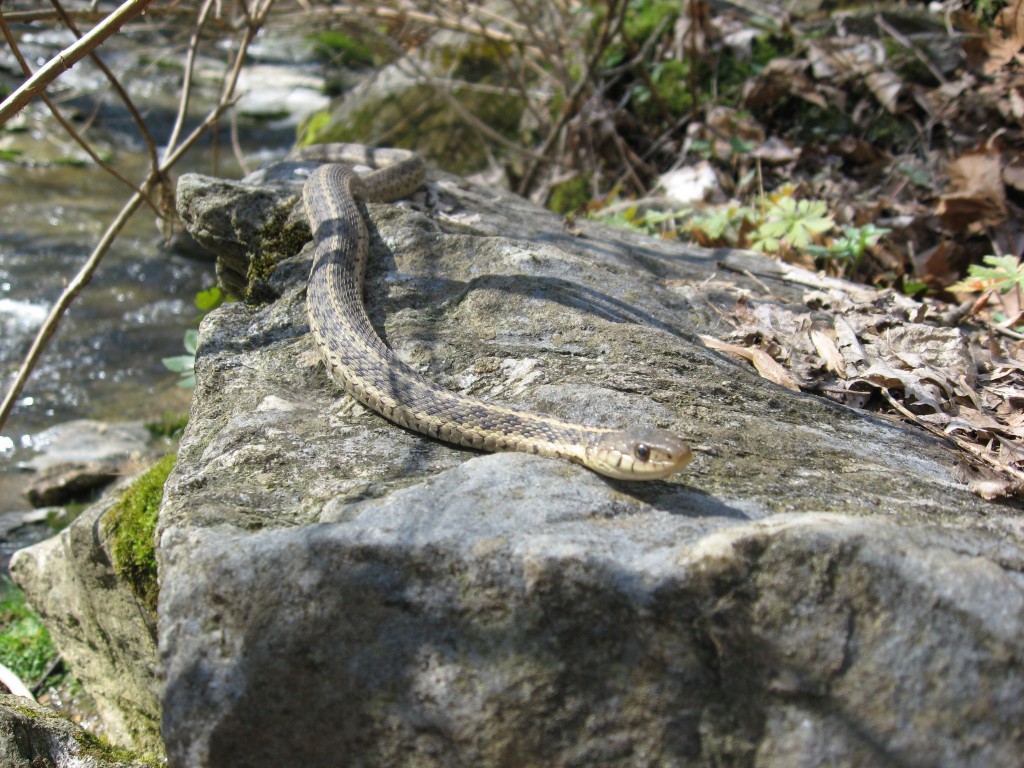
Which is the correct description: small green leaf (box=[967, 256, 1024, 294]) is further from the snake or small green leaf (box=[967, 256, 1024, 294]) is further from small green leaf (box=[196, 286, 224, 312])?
small green leaf (box=[196, 286, 224, 312])

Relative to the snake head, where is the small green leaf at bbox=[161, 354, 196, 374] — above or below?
below

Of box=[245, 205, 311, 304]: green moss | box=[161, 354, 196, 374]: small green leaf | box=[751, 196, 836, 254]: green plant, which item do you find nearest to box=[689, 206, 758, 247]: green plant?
box=[751, 196, 836, 254]: green plant

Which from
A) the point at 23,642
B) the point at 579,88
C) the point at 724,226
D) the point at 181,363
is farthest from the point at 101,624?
the point at 579,88

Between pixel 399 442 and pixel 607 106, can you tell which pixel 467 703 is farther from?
pixel 607 106

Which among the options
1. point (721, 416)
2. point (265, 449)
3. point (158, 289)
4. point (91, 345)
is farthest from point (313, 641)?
point (158, 289)

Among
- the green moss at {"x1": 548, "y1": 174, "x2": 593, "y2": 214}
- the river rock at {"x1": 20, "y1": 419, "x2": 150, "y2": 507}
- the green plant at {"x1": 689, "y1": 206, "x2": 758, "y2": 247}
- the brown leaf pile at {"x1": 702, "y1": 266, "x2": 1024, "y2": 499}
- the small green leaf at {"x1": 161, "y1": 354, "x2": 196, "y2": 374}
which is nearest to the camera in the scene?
the brown leaf pile at {"x1": 702, "y1": 266, "x2": 1024, "y2": 499}

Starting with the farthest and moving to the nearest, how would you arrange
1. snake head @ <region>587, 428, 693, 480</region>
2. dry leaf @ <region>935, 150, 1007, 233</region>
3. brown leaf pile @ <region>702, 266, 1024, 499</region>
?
1. dry leaf @ <region>935, 150, 1007, 233</region>
2. brown leaf pile @ <region>702, 266, 1024, 499</region>
3. snake head @ <region>587, 428, 693, 480</region>
